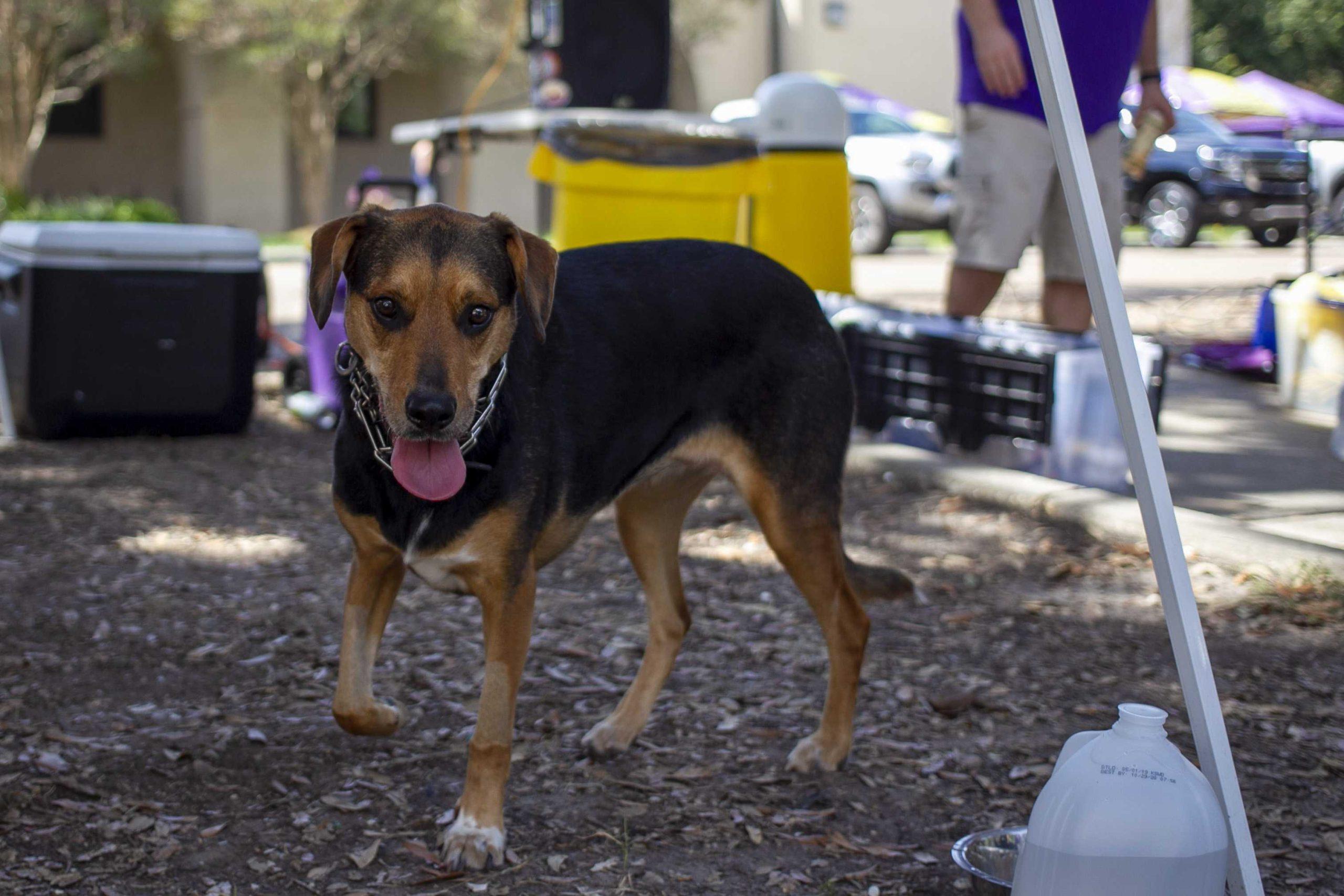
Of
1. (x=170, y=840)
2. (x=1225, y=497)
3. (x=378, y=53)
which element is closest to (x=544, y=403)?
(x=170, y=840)

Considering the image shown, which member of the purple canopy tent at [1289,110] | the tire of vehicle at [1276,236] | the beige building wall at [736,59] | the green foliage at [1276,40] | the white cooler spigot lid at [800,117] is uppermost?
the green foliage at [1276,40]

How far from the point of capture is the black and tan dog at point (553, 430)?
2656mm

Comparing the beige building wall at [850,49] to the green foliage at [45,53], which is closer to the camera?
the green foliage at [45,53]

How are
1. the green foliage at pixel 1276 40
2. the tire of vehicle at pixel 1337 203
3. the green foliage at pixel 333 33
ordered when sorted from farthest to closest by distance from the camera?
the green foliage at pixel 1276 40 → the green foliage at pixel 333 33 → the tire of vehicle at pixel 1337 203

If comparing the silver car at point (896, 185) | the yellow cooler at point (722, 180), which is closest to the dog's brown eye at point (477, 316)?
the yellow cooler at point (722, 180)

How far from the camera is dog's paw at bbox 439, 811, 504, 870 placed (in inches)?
107

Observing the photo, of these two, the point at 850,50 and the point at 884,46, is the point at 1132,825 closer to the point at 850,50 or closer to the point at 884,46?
the point at 850,50

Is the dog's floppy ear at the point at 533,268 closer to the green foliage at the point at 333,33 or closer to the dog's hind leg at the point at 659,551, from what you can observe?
the dog's hind leg at the point at 659,551

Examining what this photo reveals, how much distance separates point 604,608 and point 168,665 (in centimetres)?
132

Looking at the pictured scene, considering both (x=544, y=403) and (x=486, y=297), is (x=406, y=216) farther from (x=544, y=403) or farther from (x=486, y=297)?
(x=544, y=403)

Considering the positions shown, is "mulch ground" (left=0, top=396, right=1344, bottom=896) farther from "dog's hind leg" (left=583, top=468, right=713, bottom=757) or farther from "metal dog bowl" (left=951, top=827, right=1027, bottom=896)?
"dog's hind leg" (left=583, top=468, right=713, bottom=757)

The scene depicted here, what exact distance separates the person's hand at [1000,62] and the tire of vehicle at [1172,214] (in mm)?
14187

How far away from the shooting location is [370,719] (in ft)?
9.95

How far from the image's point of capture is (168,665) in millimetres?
3740
